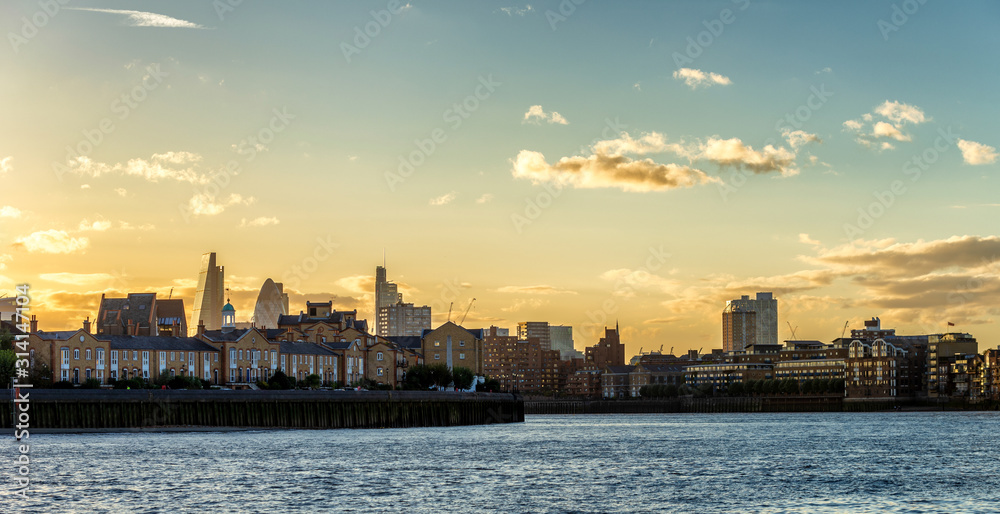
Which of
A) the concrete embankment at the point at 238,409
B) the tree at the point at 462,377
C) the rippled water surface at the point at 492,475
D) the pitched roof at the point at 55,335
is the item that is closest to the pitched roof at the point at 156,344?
the pitched roof at the point at 55,335

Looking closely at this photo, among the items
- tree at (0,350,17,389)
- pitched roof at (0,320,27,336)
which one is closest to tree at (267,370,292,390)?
pitched roof at (0,320,27,336)

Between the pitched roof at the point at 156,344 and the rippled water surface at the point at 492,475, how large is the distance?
132ft

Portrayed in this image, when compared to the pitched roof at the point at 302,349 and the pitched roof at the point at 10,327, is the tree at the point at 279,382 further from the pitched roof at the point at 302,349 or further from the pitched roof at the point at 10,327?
the pitched roof at the point at 10,327

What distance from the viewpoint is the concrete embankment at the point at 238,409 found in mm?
110131

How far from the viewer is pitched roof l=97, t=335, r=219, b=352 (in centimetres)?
14600

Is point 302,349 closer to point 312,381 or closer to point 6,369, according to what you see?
point 312,381

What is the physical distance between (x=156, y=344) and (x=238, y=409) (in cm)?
3425

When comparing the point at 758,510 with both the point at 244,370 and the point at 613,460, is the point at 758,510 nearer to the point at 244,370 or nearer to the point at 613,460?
the point at 613,460

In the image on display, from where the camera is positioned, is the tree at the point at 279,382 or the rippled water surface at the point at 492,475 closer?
the rippled water surface at the point at 492,475

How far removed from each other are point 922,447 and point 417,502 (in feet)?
A: 212

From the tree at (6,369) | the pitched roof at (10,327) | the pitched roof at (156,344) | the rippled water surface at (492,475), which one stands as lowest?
the rippled water surface at (492,475)

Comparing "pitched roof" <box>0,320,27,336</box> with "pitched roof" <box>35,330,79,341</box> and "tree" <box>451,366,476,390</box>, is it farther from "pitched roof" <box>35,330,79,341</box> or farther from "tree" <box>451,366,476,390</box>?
"tree" <box>451,366,476,390</box>

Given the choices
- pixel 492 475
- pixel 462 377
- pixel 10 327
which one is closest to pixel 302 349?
pixel 462 377

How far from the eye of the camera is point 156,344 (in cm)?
15175
